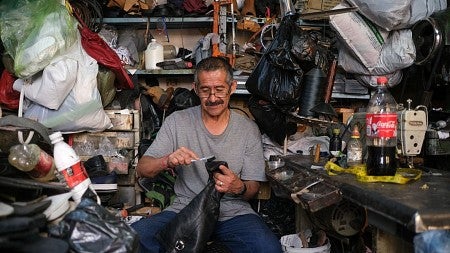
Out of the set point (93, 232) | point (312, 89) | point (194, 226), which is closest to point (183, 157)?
point (194, 226)

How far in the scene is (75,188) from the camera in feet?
5.04

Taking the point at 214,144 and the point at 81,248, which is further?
the point at 214,144

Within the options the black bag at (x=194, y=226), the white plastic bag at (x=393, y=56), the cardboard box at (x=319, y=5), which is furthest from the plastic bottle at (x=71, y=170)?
the cardboard box at (x=319, y=5)

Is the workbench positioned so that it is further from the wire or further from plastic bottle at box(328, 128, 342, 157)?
the wire

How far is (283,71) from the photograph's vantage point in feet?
8.96

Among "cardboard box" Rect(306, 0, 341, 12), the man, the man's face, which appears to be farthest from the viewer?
"cardboard box" Rect(306, 0, 341, 12)

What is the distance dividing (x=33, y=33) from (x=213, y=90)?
1.17 m

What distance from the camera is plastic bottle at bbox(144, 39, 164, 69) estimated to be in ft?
11.9

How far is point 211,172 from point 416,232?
1.21m

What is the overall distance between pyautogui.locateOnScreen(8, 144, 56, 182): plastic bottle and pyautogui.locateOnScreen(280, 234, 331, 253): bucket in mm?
1308

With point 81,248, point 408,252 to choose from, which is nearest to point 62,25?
point 81,248

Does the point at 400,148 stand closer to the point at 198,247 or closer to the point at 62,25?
the point at 198,247

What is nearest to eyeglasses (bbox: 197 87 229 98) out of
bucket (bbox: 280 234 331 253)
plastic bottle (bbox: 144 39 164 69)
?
bucket (bbox: 280 234 331 253)

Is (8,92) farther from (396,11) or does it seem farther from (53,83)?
(396,11)
